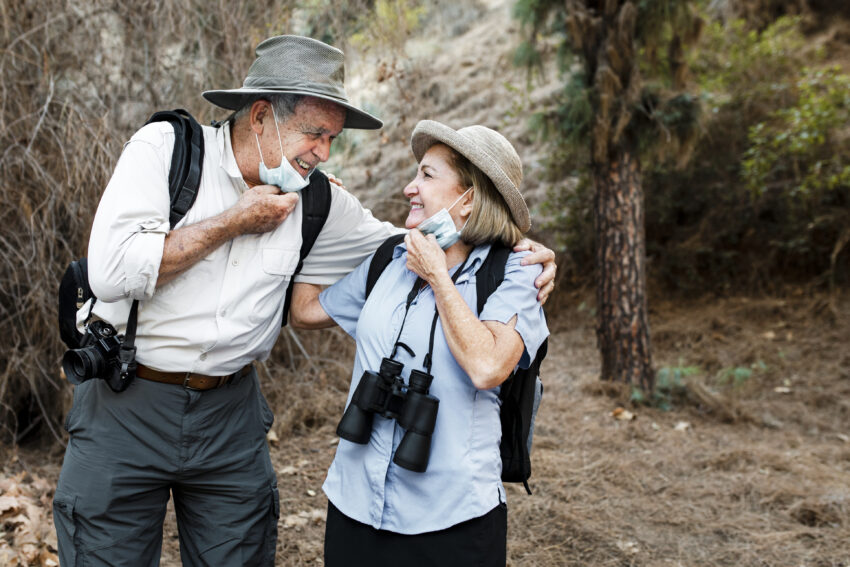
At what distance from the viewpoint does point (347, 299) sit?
8.11ft

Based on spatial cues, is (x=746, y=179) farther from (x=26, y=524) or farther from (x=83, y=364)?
(x=83, y=364)

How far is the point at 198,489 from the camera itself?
2.31 meters

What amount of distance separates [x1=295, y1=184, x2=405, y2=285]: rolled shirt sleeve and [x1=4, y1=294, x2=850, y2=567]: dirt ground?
1908 mm

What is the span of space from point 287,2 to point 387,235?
3.59 metres

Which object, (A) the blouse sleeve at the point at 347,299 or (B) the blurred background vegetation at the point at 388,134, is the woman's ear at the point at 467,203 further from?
(B) the blurred background vegetation at the point at 388,134

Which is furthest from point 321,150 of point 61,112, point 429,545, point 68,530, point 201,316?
point 61,112

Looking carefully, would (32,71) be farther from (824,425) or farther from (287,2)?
(824,425)

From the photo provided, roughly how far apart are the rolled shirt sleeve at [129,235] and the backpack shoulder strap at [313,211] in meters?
0.50

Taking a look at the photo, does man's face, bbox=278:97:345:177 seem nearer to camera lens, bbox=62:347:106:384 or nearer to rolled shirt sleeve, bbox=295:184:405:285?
rolled shirt sleeve, bbox=295:184:405:285

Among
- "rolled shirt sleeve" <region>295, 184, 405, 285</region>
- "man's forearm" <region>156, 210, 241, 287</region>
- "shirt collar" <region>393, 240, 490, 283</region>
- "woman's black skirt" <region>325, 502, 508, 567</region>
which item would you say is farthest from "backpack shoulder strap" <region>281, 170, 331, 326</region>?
"woman's black skirt" <region>325, 502, 508, 567</region>

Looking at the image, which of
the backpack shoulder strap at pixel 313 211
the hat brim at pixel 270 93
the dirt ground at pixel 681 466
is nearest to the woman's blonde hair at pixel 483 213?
the hat brim at pixel 270 93

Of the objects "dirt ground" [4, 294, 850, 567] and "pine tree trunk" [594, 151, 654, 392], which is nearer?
"dirt ground" [4, 294, 850, 567]

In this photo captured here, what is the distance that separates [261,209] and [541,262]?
906mm

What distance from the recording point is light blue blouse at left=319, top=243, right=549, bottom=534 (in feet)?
6.68
